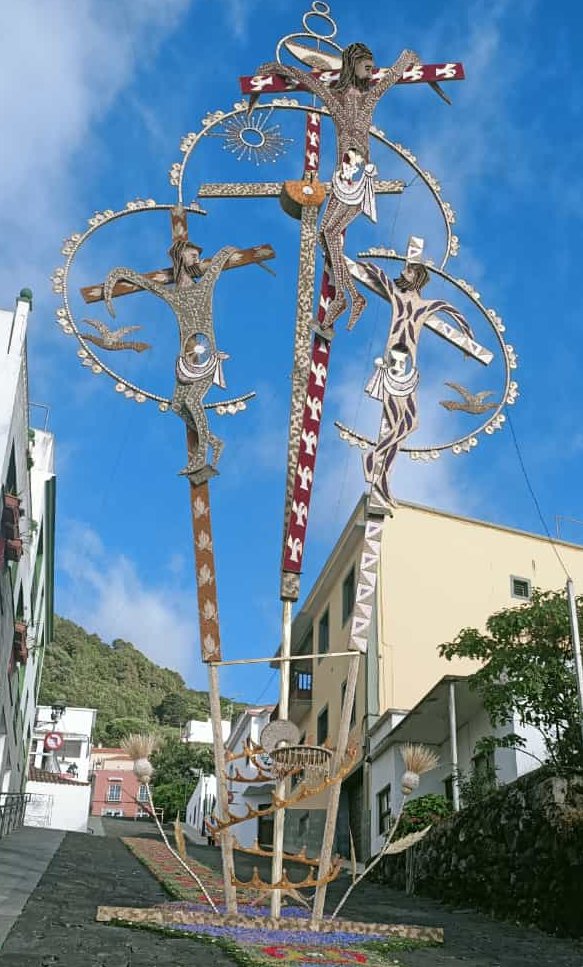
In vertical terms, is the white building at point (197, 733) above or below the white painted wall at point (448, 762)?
above

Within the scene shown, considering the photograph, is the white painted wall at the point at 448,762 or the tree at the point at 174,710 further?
the tree at the point at 174,710

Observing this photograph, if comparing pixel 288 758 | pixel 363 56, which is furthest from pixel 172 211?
pixel 288 758

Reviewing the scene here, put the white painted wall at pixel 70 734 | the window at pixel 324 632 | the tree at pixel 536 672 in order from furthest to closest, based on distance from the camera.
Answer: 1. the white painted wall at pixel 70 734
2. the window at pixel 324 632
3. the tree at pixel 536 672

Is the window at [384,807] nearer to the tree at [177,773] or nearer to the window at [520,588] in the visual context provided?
the window at [520,588]

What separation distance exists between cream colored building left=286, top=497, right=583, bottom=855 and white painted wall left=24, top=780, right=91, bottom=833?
12.7 meters

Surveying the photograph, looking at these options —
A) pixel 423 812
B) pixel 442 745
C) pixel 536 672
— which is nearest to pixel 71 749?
Result: pixel 442 745

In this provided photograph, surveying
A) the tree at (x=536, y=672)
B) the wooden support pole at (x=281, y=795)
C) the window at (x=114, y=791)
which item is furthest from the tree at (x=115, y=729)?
the wooden support pole at (x=281, y=795)

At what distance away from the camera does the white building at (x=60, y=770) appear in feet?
113

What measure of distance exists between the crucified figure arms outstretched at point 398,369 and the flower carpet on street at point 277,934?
4.22 m

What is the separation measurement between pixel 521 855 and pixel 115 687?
72066 mm

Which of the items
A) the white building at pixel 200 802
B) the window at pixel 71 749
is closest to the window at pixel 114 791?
the white building at pixel 200 802

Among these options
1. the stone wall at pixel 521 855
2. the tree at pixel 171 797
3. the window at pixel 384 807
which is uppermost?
the tree at pixel 171 797

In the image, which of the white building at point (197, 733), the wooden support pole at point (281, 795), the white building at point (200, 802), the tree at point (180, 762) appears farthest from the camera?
the white building at point (197, 733)

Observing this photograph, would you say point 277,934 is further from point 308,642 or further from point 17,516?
point 308,642
